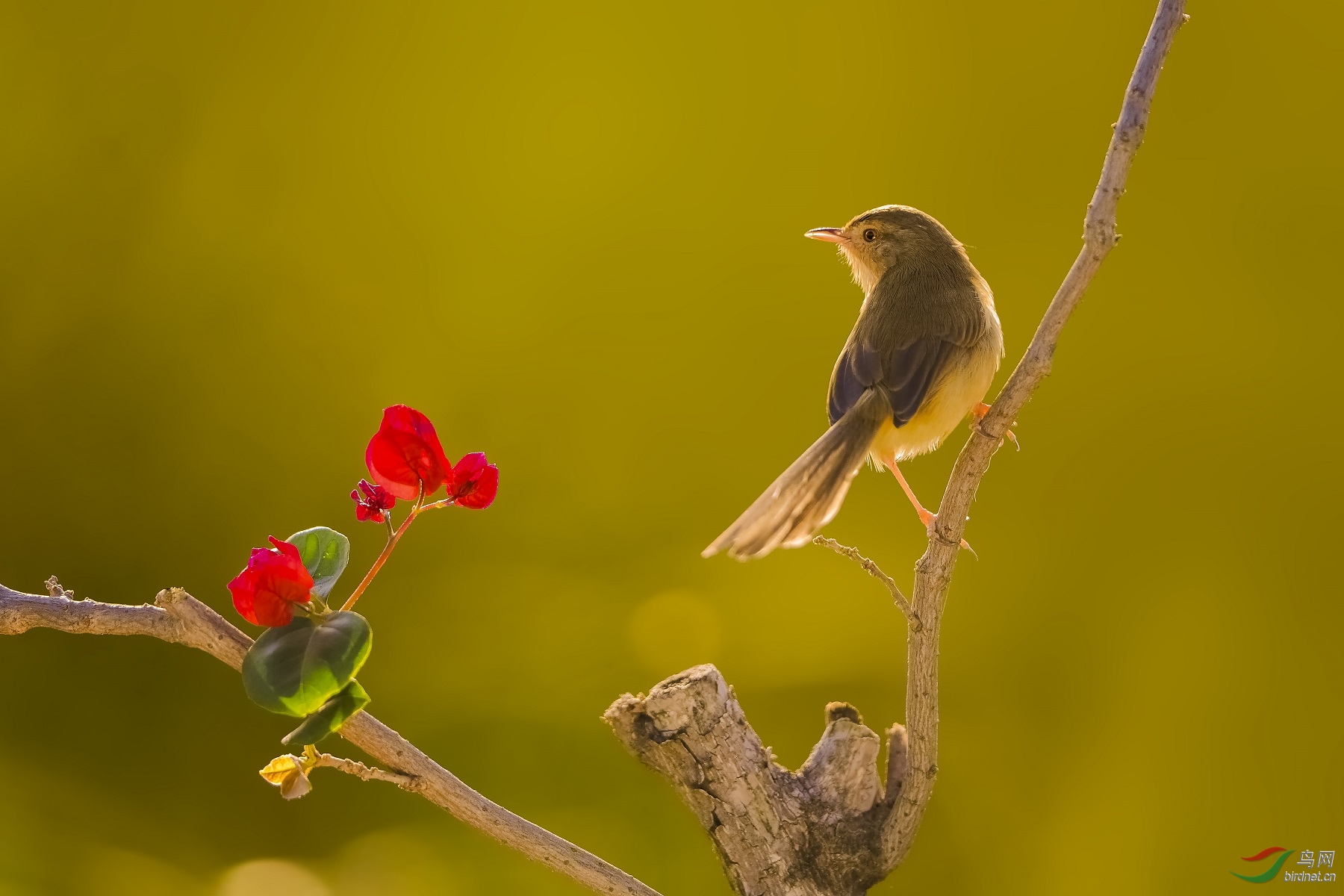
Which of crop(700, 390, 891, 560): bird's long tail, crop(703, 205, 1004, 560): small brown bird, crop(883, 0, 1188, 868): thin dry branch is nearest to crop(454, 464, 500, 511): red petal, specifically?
crop(700, 390, 891, 560): bird's long tail

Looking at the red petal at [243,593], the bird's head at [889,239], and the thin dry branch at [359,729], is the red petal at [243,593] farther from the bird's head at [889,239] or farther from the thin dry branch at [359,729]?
the bird's head at [889,239]

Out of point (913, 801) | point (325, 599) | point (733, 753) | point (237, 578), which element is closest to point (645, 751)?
point (733, 753)

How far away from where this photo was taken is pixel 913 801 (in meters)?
1.72

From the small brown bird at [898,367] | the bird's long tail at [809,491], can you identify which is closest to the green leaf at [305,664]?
the bird's long tail at [809,491]

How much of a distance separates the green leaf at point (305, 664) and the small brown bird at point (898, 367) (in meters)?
0.57

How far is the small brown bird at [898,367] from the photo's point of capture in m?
1.65

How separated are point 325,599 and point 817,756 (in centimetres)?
84

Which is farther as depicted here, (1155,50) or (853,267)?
(853,267)

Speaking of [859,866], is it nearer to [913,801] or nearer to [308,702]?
[913,801]

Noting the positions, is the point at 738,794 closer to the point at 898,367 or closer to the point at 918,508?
the point at 918,508

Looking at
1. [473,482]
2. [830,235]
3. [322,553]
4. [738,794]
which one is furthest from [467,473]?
[830,235]

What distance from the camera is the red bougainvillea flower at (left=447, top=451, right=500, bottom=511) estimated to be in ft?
4.48

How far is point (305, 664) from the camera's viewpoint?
1.23m

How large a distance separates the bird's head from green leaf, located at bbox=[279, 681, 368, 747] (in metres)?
1.30
